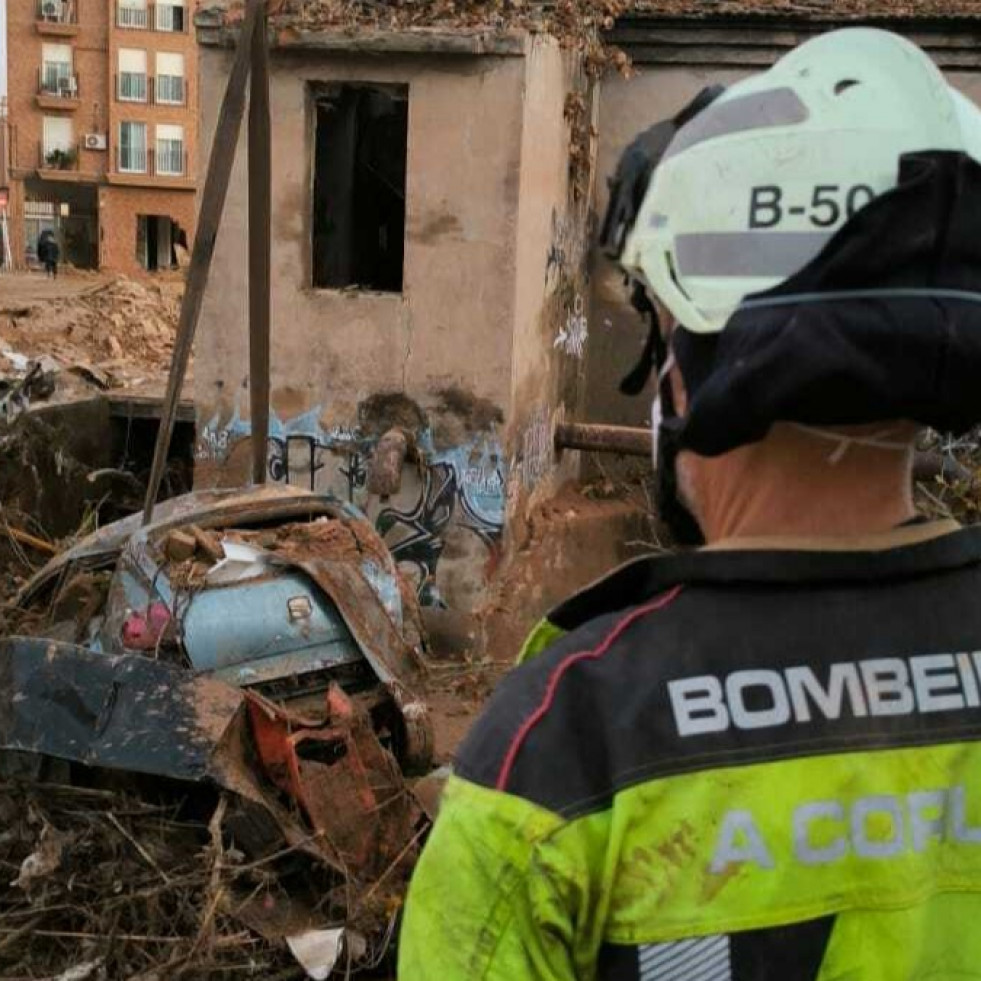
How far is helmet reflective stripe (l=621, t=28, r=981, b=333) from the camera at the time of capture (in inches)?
49.0

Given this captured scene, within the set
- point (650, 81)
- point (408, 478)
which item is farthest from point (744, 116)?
point (650, 81)

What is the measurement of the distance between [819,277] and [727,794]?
Result: 48 cm

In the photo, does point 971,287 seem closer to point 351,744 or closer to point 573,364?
point 351,744

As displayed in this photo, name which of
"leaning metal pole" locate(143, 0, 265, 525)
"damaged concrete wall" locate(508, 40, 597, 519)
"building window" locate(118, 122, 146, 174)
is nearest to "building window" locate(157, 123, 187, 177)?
"building window" locate(118, 122, 146, 174)

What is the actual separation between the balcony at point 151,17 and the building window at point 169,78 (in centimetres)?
102

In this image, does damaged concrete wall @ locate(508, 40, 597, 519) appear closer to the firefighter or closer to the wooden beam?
the wooden beam

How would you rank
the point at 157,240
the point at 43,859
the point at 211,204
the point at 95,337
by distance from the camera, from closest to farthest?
the point at 43,859, the point at 211,204, the point at 95,337, the point at 157,240

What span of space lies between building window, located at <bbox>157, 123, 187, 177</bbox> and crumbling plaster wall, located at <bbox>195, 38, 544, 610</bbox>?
147 feet

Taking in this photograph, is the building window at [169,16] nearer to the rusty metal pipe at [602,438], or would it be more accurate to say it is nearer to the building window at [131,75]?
the building window at [131,75]

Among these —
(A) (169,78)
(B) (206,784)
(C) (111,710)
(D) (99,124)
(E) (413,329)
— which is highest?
(A) (169,78)

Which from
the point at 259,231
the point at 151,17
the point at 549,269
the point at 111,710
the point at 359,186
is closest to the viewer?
the point at 111,710

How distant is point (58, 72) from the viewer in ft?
178

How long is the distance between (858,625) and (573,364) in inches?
477

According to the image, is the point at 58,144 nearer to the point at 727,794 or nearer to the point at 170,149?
the point at 170,149
